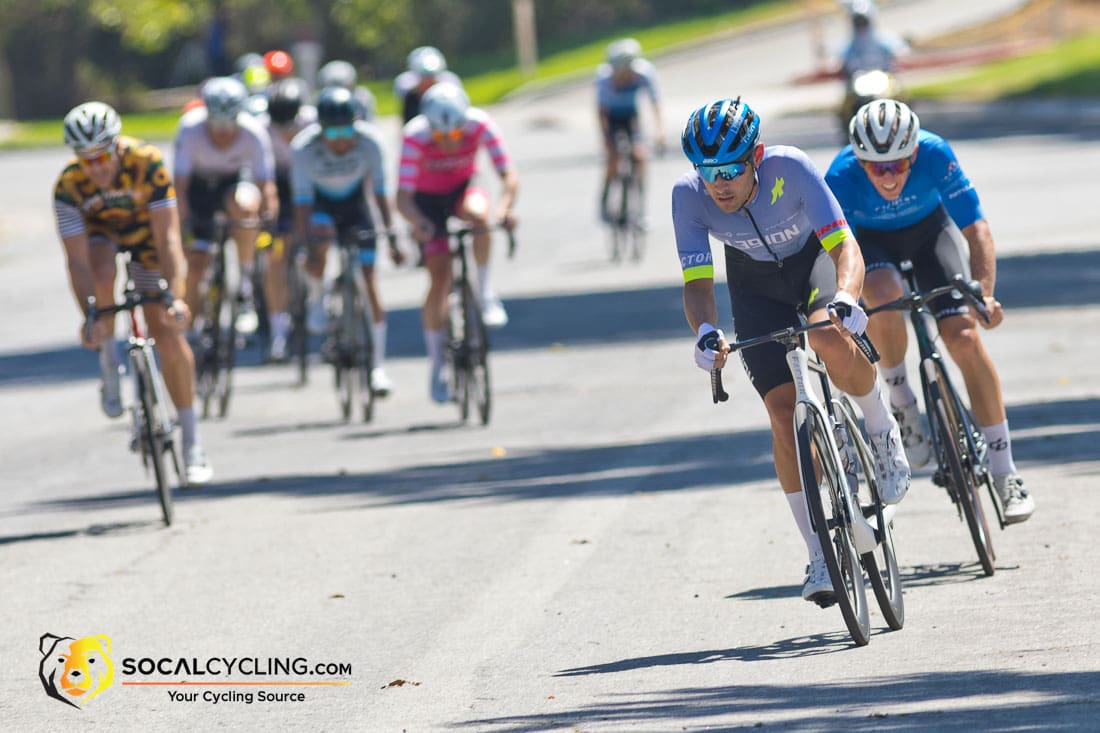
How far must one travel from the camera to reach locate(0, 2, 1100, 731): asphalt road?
7.36 metres

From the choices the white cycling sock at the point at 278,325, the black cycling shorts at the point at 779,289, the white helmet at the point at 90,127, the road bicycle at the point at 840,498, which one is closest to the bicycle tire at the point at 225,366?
the white cycling sock at the point at 278,325

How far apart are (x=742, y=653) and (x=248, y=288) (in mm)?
9604

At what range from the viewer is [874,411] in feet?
27.1

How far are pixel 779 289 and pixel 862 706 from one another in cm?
200

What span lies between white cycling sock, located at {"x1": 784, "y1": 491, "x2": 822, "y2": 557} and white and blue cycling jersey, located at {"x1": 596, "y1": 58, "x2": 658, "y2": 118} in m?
15.6

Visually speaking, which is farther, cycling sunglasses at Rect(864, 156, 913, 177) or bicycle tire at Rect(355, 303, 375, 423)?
bicycle tire at Rect(355, 303, 375, 423)

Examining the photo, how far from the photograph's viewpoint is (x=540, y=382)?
16.0m

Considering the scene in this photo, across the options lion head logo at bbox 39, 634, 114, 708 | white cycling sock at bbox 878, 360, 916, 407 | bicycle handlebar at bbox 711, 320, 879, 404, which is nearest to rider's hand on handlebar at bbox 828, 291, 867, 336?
bicycle handlebar at bbox 711, 320, 879, 404

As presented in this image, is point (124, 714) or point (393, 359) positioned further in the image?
point (393, 359)

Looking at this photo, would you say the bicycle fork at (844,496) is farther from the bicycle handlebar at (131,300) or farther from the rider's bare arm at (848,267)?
the bicycle handlebar at (131,300)

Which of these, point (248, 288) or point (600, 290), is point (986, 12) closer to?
point (600, 290)

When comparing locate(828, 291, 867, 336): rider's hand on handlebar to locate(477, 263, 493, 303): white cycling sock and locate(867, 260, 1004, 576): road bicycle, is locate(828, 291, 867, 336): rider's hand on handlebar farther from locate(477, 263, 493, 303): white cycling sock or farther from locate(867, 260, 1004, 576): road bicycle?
locate(477, 263, 493, 303): white cycling sock

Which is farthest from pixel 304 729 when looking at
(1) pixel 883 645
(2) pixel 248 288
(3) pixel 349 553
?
(2) pixel 248 288

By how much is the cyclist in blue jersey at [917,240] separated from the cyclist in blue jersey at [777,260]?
33.3 inches
